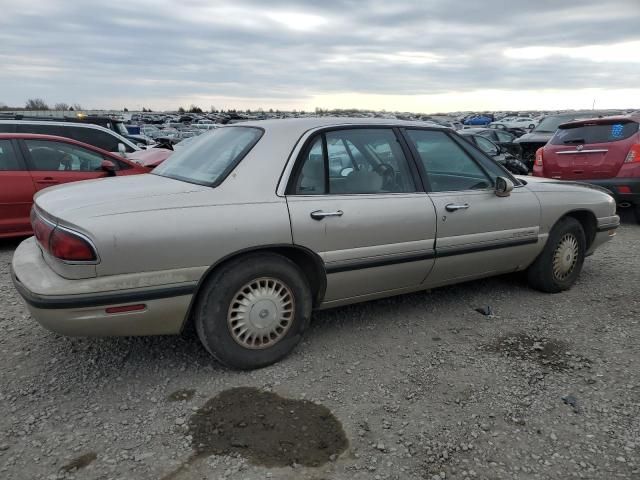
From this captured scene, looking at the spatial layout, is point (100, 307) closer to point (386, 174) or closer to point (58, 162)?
point (386, 174)

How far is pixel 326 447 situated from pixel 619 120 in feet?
23.6

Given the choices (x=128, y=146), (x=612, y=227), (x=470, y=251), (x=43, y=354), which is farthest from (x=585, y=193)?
(x=128, y=146)

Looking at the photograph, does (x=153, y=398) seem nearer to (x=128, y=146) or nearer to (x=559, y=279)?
(x=559, y=279)

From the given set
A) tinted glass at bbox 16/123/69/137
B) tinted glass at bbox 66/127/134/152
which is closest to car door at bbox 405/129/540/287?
tinted glass at bbox 16/123/69/137

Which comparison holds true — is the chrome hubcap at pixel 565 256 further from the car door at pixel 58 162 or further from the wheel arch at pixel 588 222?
the car door at pixel 58 162

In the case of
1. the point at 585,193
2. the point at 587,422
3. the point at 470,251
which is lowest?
the point at 587,422

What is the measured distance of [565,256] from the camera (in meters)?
4.56

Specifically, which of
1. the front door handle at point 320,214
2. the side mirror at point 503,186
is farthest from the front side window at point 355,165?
the side mirror at point 503,186

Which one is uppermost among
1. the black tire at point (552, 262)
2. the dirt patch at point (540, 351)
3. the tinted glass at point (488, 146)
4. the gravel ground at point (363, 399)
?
the tinted glass at point (488, 146)

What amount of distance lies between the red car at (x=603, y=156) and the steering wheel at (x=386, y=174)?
5136 mm

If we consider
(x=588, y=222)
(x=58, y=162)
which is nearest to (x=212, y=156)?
(x=588, y=222)

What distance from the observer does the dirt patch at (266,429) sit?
2422 millimetres

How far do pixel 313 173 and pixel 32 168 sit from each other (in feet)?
14.5

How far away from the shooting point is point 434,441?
253 cm
